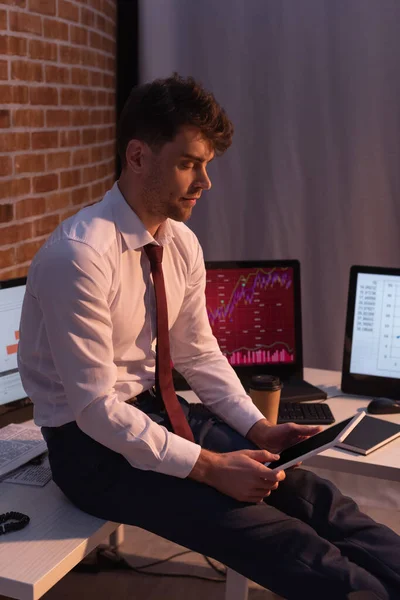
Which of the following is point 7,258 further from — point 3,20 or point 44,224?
point 3,20

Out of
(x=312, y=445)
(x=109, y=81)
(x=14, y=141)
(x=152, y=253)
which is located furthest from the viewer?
(x=109, y=81)

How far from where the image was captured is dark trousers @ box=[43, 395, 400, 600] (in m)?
1.52

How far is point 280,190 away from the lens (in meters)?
3.36

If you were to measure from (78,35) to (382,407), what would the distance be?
1.68 meters

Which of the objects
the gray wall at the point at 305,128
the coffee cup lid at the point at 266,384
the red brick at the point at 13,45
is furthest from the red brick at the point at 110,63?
the coffee cup lid at the point at 266,384

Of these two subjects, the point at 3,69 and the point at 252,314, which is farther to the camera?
the point at 252,314

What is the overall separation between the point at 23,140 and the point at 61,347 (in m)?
1.07

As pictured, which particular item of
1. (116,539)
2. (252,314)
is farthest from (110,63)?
(116,539)

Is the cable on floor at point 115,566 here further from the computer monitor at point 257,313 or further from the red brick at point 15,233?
the red brick at point 15,233

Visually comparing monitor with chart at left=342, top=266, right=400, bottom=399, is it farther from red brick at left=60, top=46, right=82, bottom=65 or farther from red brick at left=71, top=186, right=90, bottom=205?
red brick at left=60, top=46, right=82, bottom=65

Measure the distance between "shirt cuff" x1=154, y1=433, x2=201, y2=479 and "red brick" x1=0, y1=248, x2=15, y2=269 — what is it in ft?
3.34

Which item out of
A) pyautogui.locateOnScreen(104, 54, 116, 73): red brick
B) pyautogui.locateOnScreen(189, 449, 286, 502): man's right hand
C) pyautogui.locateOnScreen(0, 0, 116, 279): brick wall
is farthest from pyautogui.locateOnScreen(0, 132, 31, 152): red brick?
pyautogui.locateOnScreen(189, 449, 286, 502): man's right hand

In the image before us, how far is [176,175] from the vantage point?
1.79 m

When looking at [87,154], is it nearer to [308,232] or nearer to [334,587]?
[308,232]
